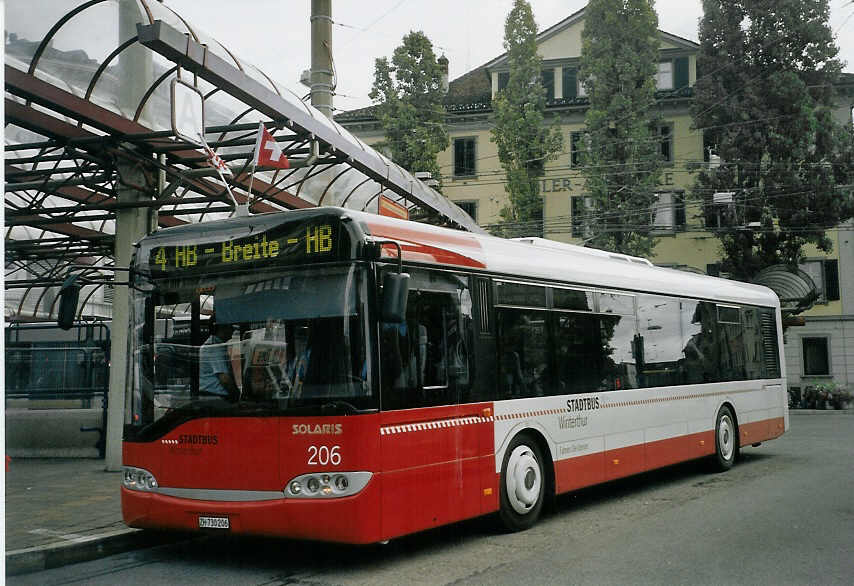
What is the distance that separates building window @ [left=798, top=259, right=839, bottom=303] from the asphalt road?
33.1m

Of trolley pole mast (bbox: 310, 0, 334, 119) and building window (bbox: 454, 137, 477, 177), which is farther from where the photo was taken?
building window (bbox: 454, 137, 477, 177)

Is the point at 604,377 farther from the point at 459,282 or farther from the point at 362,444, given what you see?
the point at 362,444

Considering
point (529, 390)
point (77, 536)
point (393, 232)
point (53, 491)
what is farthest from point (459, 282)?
point (53, 491)

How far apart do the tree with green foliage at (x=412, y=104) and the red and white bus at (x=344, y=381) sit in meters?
29.8

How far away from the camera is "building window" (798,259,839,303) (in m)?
42.1

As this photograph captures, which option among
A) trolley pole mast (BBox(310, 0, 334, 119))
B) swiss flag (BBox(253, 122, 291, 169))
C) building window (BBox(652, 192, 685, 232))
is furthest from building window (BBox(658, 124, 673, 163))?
swiss flag (BBox(253, 122, 291, 169))

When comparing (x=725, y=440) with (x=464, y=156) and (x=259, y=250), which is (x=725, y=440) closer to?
(x=259, y=250)

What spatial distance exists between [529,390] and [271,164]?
15.1ft

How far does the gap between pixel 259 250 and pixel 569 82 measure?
38.5 metres

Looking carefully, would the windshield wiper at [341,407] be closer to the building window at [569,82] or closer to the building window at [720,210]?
the building window at [720,210]

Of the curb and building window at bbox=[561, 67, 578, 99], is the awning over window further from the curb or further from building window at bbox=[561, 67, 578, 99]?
the curb

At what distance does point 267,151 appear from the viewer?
11.9 metres

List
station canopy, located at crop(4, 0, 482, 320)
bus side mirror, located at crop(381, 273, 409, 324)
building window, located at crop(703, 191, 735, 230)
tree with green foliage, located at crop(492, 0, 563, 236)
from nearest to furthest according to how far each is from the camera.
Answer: bus side mirror, located at crop(381, 273, 409, 324) < station canopy, located at crop(4, 0, 482, 320) < building window, located at crop(703, 191, 735, 230) < tree with green foliage, located at crop(492, 0, 563, 236)

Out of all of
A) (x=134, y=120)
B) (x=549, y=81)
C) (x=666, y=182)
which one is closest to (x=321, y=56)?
(x=134, y=120)
